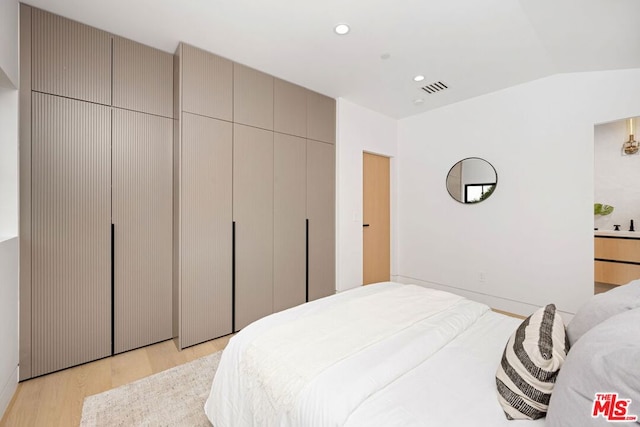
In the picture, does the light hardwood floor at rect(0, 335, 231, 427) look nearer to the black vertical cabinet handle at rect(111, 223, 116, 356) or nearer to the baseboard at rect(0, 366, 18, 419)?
the baseboard at rect(0, 366, 18, 419)

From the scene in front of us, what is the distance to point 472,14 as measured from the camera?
2062mm

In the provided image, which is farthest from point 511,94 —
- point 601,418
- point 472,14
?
point 601,418

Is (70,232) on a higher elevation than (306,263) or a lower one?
higher

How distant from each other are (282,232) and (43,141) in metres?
2.09

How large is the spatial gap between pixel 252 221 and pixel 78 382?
178 cm

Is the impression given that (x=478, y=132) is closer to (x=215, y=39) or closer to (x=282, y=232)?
(x=282, y=232)

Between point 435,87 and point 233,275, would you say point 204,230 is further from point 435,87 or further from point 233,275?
point 435,87

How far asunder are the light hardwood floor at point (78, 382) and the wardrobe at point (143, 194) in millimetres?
94

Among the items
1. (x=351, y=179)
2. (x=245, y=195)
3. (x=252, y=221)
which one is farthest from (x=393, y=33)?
(x=252, y=221)

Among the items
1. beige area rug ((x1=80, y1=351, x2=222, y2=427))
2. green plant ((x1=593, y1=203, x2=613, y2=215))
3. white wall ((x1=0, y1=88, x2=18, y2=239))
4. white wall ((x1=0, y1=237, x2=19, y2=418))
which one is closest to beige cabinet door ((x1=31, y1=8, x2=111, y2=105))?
white wall ((x1=0, y1=88, x2=18, y2=239))

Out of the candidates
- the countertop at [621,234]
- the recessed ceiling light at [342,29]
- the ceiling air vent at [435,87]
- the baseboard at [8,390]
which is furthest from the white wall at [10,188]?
the countertop at [621,234]

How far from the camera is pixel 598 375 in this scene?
2.35 ft

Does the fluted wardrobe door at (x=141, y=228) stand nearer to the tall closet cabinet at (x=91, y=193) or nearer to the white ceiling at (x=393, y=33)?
the tall closet cabinet at (x=91, y=193)

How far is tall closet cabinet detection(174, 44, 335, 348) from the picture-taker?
8.14ft
